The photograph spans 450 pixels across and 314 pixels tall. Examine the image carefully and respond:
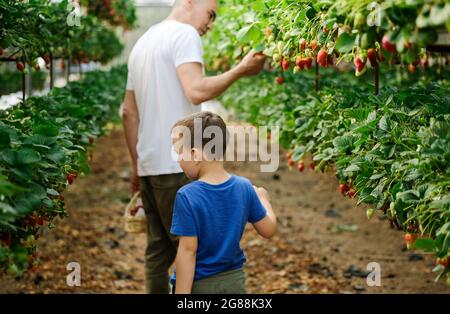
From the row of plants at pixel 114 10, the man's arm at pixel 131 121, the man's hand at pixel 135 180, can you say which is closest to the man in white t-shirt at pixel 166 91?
the man's arm at pixel 131 121

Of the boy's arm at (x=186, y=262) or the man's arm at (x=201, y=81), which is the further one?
the man's arm at (x=201, y=81)

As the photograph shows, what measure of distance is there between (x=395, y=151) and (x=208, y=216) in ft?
2.63

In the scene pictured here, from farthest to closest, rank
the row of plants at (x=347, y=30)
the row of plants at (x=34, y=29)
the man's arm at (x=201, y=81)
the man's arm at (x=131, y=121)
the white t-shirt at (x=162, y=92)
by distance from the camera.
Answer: the man's arm at (x=131, y=121) < the white t-shirt at (x=162, y=92) < the man's arm at (x=201, y=81) < the row of plants at (x=34, y=29) < the row of plants at (x=347, y=30)

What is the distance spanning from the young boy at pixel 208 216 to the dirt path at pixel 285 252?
7.57 ft

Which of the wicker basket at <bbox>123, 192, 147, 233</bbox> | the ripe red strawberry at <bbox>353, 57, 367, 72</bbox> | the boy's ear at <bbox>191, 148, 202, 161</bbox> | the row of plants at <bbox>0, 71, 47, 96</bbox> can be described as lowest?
the wicker basket at <bbox>123, 192, 147, 233</bbox>

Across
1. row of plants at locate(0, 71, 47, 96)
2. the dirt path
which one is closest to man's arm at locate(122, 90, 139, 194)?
the dirt path

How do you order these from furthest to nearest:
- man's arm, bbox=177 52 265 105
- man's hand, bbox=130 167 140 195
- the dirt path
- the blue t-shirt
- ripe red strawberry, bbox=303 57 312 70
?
the dirt path < man's hand, bbox=130 167 140 195 < man's arm, bbox=177 52 265 105 < ripe red strawberry, bbox=303 57 312 70 < the blue t-shirt

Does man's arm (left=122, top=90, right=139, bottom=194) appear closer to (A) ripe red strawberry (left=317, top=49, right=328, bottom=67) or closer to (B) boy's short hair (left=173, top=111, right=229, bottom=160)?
(B) boy's short hair (left=173, top=111, right=229, bottom=160)

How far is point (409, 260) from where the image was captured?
582cm

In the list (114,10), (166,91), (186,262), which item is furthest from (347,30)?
A: (114,10)

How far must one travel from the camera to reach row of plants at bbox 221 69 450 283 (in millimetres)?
2250

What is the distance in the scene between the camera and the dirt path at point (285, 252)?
528 centimetres

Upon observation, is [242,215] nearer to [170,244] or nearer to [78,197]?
[170,244]

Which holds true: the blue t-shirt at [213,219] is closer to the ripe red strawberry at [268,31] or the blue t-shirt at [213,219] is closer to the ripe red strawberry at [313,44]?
the ripe red strawberry at [313,44]
